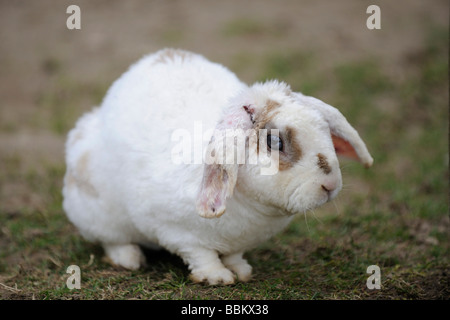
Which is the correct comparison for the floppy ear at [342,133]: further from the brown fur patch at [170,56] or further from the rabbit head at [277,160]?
the brown fur patch at [170,56]

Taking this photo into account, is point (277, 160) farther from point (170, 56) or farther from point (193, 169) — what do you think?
point (170, 56)

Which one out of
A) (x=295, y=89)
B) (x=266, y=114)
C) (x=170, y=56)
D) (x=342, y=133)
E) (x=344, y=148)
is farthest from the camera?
(x=295, y=89)

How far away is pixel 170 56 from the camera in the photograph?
144 inches

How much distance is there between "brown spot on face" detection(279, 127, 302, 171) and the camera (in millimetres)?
2740

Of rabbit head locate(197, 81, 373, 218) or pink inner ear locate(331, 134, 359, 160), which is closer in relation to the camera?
rabbit head locate(197, 81, 373, 218)

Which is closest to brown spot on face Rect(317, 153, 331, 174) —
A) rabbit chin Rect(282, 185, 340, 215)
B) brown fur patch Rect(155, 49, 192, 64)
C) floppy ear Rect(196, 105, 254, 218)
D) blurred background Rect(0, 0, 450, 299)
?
rabbit chin Rect(282, 185, 340, 215)

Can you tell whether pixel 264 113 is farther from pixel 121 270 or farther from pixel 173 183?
pixel 121 270

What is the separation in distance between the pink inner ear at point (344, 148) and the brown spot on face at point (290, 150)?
0.46 metres

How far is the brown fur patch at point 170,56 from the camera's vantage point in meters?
3.62

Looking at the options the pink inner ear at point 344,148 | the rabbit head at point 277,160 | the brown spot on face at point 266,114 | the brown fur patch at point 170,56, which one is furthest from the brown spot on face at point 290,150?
the brown fur patch at point 170,56

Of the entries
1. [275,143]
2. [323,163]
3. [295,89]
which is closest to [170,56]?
[275,143]

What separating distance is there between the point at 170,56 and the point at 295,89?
323 cm

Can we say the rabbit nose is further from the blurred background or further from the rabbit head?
the blurred background

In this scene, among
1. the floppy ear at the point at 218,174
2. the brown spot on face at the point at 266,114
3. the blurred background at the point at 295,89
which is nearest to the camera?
the floppy ear at the point at 218,174
